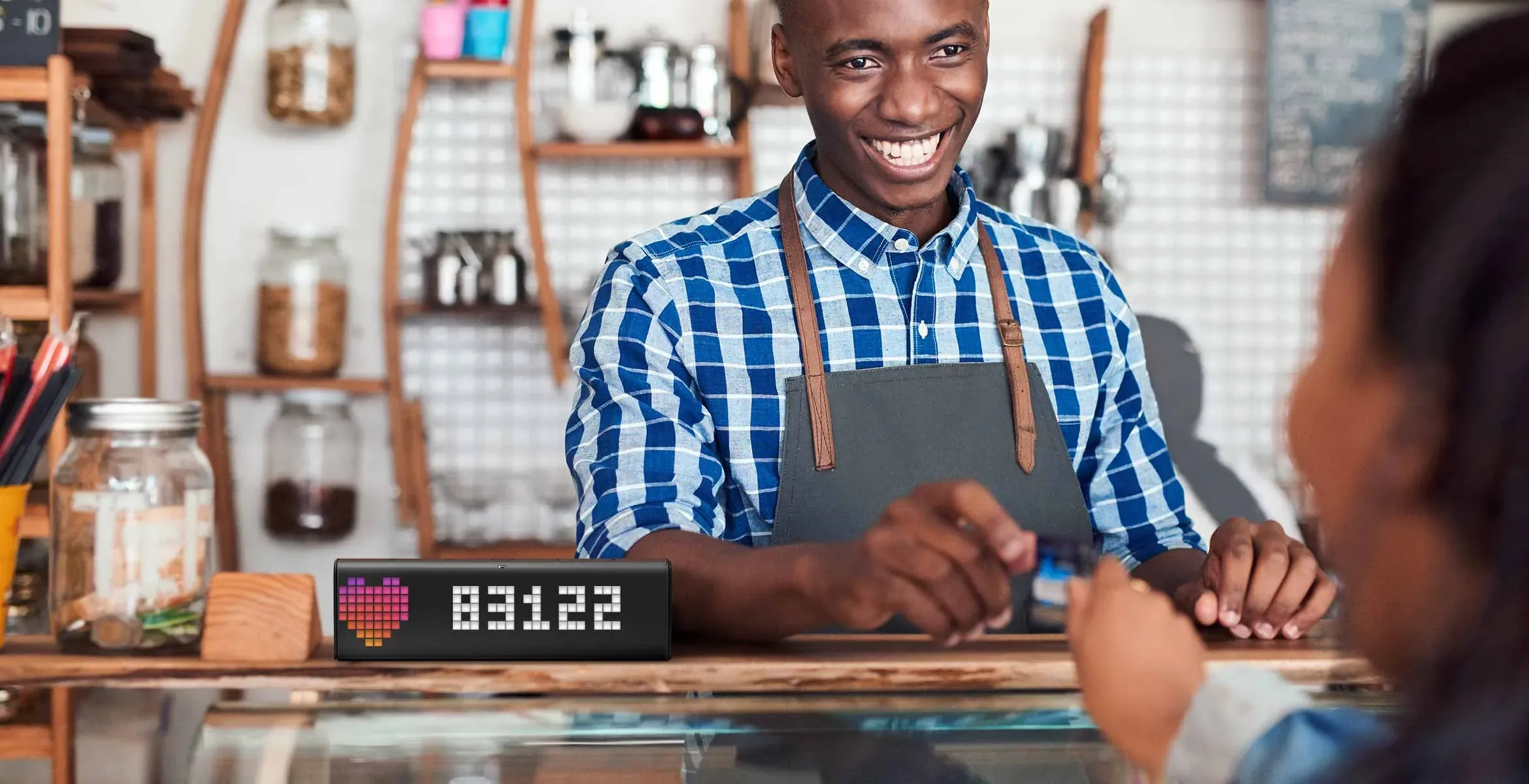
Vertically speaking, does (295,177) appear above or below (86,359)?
above

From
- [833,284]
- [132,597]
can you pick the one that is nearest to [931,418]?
[833,284]

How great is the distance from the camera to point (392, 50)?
3.65 meters

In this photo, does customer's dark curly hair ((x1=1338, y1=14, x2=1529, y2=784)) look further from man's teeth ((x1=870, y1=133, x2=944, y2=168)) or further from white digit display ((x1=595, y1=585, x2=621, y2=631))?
man's teeth ((x1=870, y1=133, x2=944, y2=168))

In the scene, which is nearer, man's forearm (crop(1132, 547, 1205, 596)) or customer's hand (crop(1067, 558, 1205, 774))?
customer's hand (crop(1067, 558, 1205, 774))

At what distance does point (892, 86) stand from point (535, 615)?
81 centimetres

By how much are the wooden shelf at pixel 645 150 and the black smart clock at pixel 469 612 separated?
7.98 ft

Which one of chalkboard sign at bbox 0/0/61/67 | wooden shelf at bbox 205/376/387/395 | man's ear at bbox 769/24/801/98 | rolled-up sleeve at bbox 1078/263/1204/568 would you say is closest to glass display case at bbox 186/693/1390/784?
rolled-up sleeve at bbox 1078/263/1204/568

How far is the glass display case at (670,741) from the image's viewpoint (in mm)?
1006

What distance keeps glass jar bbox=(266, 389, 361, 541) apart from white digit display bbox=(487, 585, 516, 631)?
8.27 feet

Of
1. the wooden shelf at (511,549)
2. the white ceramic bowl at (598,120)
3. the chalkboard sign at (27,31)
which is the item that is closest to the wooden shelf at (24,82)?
the chalkboard sign at (27,31)

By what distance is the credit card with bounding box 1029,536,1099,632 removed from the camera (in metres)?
0.90

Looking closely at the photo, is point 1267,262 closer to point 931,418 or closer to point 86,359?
point 931,418

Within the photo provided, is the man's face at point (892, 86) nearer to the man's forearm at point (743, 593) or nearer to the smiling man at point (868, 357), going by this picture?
the smiling man at point (868, 357)

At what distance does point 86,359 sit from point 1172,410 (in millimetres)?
2568
